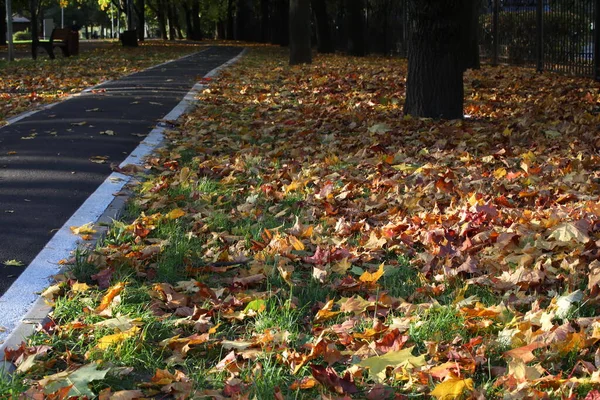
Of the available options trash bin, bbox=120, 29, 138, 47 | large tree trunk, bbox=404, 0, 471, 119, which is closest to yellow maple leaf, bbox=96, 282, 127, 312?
large tree trunk, bbox=404, 0, 471, 119

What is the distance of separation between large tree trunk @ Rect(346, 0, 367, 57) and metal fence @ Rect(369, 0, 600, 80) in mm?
4883

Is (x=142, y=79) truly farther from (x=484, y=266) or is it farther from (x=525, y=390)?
(x=525, y=390)

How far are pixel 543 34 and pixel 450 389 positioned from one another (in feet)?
56.3

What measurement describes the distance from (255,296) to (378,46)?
93.2 feet

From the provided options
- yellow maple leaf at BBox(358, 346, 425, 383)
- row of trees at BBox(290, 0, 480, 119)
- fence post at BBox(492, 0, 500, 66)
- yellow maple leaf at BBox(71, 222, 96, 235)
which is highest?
fence post at BBox(492, 0, 500, 66)

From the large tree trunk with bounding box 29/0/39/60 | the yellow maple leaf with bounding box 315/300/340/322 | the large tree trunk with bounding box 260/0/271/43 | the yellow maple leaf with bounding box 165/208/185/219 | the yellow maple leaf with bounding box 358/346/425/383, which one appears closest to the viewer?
the yellow maple leaf with bounding box 358/346/425/383

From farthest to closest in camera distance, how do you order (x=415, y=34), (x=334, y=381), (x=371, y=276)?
(x=415, y=34), (x=371, y=276), (x=334, y=381)

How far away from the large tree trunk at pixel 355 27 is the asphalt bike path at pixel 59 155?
44.8 feet

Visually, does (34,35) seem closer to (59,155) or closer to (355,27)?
(355,27)

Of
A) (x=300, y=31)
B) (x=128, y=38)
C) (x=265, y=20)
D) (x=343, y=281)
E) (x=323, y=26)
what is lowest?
(x=343, y=281)

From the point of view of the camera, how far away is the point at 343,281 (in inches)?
185

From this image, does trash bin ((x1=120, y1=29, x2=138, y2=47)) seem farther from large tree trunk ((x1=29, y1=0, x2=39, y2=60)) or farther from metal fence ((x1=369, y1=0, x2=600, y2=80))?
metal fence ((x1=369, y1=0, x2=600, y2=80))

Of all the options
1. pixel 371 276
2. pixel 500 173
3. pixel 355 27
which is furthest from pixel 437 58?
pixel 355 27

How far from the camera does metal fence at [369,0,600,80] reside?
53.0 ft
